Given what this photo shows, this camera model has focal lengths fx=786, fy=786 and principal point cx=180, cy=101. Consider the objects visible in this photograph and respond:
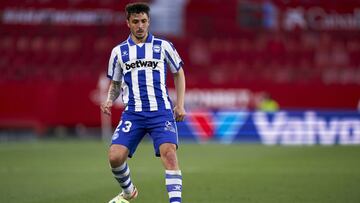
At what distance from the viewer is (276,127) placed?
23.1 m

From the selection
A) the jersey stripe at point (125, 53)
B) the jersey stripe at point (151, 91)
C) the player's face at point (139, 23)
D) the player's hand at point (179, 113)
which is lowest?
the player's hand at point (179, 113)

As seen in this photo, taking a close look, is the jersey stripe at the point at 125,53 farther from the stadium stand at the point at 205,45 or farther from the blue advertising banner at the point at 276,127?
the stadium stand at the point at 205,45

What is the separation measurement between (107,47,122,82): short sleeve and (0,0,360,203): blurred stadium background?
58.7 feet

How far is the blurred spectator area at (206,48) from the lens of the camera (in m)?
28.3

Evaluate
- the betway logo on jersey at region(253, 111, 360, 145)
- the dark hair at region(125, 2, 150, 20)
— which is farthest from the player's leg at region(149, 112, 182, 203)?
the betway logo on jersey at region(253, 111, 360, 145)

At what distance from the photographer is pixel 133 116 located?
846 cm

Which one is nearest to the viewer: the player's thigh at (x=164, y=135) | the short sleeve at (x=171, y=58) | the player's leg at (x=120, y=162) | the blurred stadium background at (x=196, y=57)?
the player's thigh at (x=164, y=135)

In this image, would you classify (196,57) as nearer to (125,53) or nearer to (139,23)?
(125,53)

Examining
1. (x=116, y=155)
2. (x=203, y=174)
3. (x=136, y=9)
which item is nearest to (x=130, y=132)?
(x=116, y=155)

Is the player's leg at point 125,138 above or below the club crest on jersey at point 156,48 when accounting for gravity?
below

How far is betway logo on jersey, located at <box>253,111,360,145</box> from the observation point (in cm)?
2266

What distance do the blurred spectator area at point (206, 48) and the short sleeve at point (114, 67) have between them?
63.5 feet

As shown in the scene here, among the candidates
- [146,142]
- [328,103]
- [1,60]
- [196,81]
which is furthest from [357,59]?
[1,60]

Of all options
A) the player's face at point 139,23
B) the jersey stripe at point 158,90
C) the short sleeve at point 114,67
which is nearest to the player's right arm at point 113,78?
the short sleeve at point 114,67
